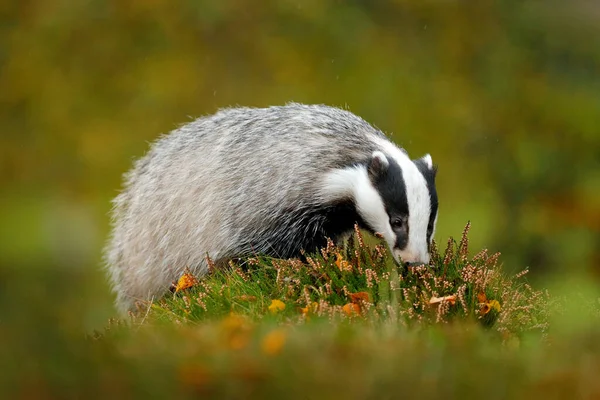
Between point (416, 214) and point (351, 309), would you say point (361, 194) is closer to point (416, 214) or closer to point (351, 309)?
point (416, 214)

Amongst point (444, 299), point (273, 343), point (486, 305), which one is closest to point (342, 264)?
point (444, 299)

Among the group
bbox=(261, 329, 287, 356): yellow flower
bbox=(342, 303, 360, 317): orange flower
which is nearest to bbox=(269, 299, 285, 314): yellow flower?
bbox=(342, 303, 360, 317): orange flower

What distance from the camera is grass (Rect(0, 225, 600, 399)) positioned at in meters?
1.88

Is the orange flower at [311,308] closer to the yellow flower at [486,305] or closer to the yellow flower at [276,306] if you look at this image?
the yellow flower at [276,306]

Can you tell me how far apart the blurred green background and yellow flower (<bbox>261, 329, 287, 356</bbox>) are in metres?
5.98

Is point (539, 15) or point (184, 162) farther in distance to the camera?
point (539, 15)

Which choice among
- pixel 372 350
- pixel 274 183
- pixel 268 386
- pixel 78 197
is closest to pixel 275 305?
pixel 274 183

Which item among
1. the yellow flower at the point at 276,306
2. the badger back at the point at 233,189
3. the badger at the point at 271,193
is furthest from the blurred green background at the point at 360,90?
the yellow flower at the point at 276,306

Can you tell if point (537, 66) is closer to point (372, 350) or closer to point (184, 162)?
point (184, 162)

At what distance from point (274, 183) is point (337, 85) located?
444 centimetres

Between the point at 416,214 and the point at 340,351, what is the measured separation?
186 centimetres

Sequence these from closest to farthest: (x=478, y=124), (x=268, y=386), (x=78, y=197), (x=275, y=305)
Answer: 1. (x=268, y=386)
2. (x=275, y=305)
3. (x=78, y=197)
4. (x=478, y=124)

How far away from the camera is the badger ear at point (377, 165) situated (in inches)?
163

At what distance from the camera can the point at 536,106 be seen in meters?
8.61
